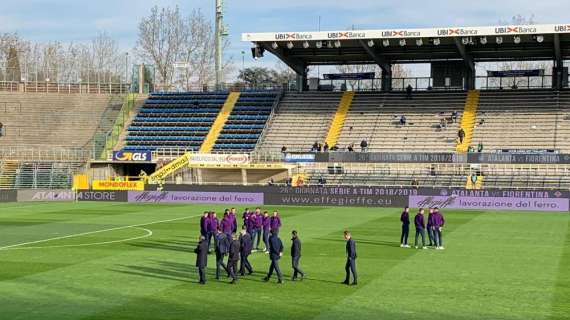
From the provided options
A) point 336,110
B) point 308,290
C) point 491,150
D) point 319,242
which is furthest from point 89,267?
point 336,110

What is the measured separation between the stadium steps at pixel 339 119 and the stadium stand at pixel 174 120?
11.1 meters

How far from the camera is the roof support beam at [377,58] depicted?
66.6 m

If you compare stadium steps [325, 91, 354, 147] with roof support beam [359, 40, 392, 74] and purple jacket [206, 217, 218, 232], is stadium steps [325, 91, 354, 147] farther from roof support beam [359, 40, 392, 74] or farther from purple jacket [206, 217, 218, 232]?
purple jacket [206, 217, 218, 232]

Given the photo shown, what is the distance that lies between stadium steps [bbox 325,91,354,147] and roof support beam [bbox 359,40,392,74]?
12.4 feet

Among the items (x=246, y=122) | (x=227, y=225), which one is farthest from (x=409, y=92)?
(x=227, y=225)

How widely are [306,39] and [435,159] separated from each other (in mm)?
14929

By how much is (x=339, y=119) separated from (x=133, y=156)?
17.7 meters

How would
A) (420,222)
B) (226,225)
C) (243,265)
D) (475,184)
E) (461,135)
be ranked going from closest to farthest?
(243,265), (226,225), (420,222), (475,184), (461,135)

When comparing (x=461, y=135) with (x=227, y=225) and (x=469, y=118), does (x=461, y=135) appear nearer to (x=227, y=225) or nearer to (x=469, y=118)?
(x=469, y=118)

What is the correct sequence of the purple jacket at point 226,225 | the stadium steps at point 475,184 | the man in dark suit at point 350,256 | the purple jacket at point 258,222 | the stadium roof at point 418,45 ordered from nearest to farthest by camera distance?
the man in dark suit at point 350,256 < the purple jacket at point 226,225 < the purple jacket at point 258,222 < the stadium steps at point 475,184 < the stadium roof at point 418,45

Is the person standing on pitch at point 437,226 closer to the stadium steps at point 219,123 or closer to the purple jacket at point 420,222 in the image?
the purple jacket at point 420,222

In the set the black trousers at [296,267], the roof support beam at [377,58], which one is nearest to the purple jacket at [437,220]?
the black trousers at [296,267]

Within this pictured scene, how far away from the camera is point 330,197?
180ft

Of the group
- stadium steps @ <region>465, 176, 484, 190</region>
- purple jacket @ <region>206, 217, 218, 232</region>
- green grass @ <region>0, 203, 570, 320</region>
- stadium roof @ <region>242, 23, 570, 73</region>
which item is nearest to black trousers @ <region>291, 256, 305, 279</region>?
green grass @ <region>0, 203, 570, 320</region>
